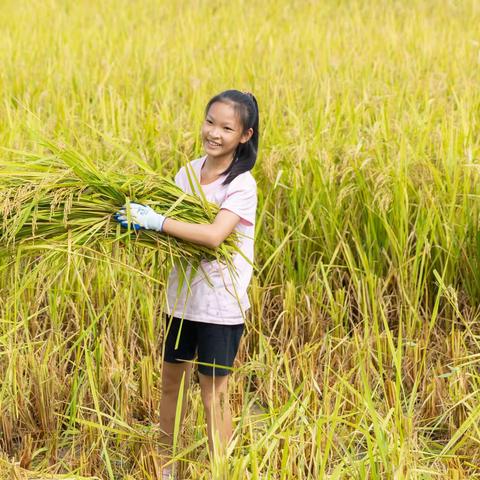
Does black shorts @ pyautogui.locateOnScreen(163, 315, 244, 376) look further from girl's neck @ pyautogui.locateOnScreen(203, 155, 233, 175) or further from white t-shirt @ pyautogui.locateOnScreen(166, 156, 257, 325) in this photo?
girl's neck @ pyautogui.locateOnScreen(203, 155, 233, 175)

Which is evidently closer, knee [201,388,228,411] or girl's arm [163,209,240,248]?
girl's arm [163,209,240,248]

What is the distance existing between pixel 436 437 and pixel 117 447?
82 cm

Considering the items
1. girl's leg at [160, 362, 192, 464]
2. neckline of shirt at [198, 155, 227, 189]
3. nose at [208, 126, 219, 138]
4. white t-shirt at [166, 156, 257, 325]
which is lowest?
girl's leg at [160, 362, 192, 464]

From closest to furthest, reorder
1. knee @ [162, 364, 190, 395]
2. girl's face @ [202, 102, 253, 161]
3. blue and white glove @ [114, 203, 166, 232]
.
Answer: blue and white glove @ [114, 203, 166, 232] → girl's face @ [202, 102, 253, 161] → knee @ [162, 364, 190, 395]

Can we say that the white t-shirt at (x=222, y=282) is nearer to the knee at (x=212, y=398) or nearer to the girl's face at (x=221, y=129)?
the girl's face at (x=221, y=129)

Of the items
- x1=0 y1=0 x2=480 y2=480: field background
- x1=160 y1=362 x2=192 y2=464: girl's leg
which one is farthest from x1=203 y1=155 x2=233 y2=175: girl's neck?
x1=160 y1=362 x2=192 y2=464: girl's leg

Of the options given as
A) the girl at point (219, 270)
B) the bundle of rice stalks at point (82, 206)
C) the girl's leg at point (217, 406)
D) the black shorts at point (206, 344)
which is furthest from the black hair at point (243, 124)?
the girl's leg at point (217, 406)

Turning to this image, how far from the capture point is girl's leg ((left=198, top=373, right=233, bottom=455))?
1.86 metres

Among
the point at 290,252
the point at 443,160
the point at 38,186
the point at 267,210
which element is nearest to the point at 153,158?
the point at 267,210

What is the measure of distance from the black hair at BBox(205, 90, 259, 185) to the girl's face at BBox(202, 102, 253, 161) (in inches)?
0.5

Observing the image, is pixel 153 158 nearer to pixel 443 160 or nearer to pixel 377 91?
pixel 443 160

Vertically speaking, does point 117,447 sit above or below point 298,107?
below

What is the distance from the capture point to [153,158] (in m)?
2.92

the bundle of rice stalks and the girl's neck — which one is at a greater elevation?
the girl's neck
